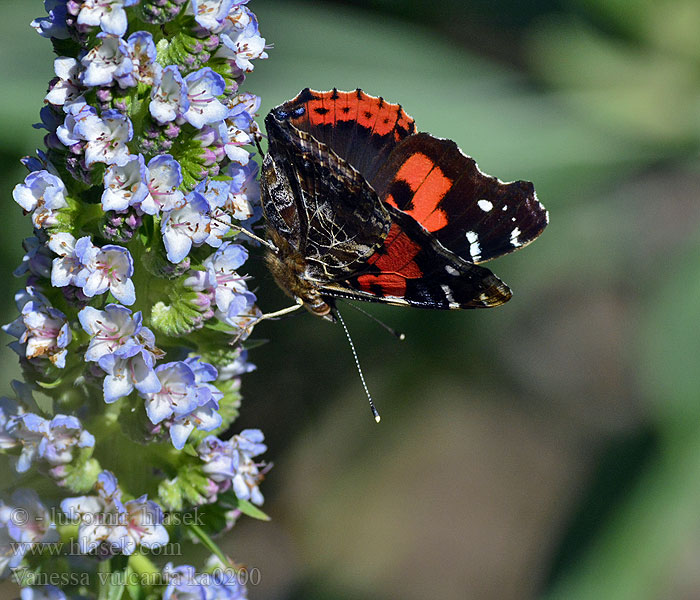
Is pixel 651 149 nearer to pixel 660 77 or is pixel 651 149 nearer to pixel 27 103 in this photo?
pixel 660 77

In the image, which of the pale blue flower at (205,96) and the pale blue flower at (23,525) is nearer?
the pale blue flower at (205,96)

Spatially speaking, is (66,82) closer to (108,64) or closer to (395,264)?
(108,64)

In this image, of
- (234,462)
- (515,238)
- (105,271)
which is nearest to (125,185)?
(105,271)

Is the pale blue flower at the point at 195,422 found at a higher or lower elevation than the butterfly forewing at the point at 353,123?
lower

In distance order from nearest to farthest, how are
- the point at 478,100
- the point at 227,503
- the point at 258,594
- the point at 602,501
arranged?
the point at 227,503 < the point at 602,501 < the point at 478,100 < the point at 258,594

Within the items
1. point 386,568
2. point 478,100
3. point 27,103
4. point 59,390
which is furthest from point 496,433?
point 59,390

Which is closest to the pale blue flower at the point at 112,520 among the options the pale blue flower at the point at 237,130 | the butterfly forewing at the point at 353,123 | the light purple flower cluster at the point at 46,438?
the light purple flower cluster at the point at 46,438

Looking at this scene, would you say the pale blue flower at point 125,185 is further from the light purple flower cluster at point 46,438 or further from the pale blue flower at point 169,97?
the light purple flower cluster at point 46,438
